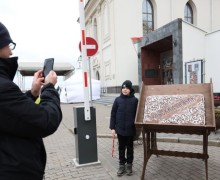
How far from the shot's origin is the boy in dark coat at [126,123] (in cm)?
485

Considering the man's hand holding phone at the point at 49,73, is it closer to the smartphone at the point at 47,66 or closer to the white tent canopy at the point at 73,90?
the smartphone at the point at 47,66

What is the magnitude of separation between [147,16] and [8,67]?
25.6m

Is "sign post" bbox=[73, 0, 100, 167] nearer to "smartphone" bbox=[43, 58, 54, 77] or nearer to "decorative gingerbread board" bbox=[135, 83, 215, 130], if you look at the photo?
"decorative gingerbread board" bbox=[135, 83, 215, 130]

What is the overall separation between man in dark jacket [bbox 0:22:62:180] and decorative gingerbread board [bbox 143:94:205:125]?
2.93 meters

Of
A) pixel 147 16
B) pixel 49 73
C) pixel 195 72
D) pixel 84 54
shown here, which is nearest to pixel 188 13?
pixel 147 16

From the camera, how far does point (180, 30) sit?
15516mm

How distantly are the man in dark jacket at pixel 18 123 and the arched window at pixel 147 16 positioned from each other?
2496 cm

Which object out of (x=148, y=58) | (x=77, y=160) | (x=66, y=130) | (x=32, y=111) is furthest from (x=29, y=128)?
(x=148, y=58)

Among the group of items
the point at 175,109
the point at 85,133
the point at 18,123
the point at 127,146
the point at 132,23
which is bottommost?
the point at 127,146

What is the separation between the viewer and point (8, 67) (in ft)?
5.50

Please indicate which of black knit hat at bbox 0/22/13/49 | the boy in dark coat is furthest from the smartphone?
the boy in dark coat

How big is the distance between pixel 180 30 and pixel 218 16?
50.0 feet

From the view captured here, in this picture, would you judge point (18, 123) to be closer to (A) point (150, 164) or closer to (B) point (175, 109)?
(B) point (175, 109)

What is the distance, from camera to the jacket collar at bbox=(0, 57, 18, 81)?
1638 mm
